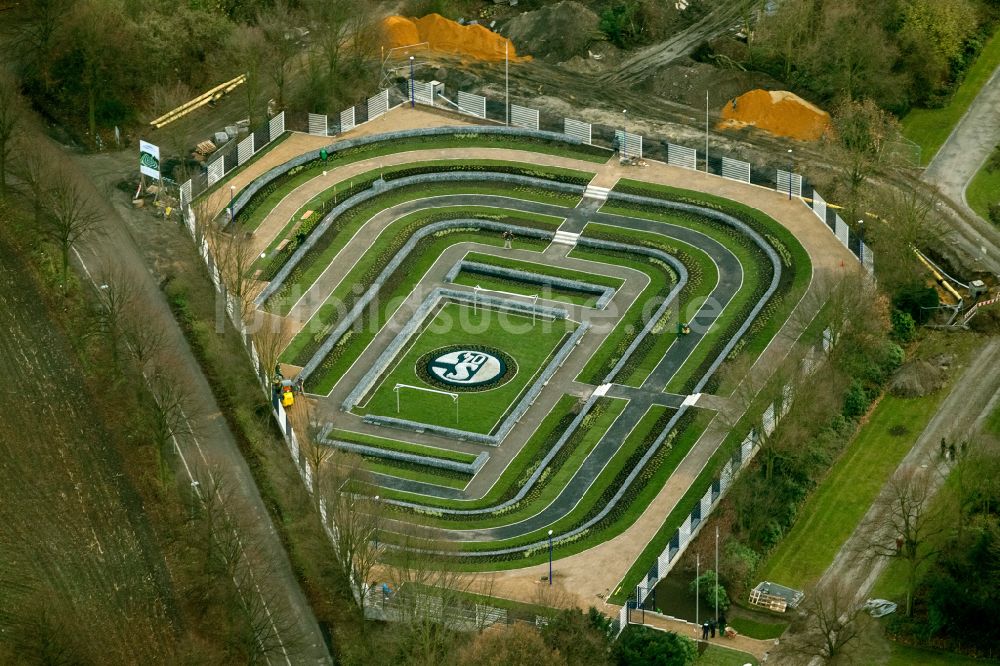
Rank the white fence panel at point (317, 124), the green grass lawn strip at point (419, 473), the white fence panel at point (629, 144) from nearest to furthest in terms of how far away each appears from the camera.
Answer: the green grass lawn strip at point (419, 473)
the white fence panel at point (629, 144)
the white fence panel at point (317, 124)

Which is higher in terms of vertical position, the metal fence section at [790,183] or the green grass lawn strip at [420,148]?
the metal fence section at [790,183]

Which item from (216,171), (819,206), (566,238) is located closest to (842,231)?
(819,206)

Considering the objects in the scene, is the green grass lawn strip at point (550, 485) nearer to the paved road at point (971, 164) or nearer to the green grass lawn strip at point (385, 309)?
the green grass lawn strip at point (385, 309)

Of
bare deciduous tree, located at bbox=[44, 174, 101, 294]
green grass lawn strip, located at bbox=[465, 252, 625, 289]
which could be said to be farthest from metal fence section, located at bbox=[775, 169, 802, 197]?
bare deciduous tree, located at bbox=[44, 174, 101, 294]

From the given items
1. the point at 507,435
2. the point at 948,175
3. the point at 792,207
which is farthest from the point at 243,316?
the point at 948,175

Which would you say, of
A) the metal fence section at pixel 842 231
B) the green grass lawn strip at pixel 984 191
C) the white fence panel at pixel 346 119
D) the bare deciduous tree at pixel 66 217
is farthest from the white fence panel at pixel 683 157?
the bare deciduous tree at pixel 66 217

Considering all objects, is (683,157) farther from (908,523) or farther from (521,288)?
(908,523)

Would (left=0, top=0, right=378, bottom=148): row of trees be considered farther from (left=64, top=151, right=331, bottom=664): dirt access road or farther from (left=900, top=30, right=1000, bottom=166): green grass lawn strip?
(left=900, top=30, right=1000, bottom=166): green grass lawn strip
